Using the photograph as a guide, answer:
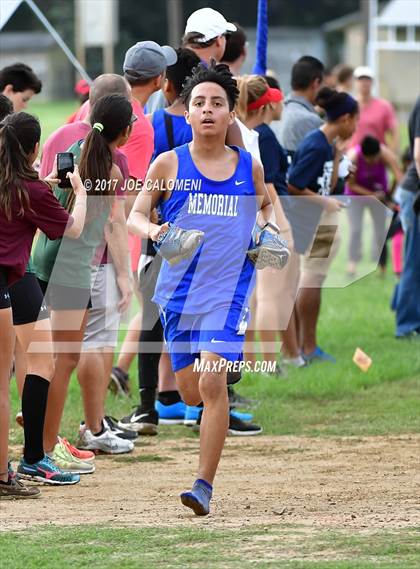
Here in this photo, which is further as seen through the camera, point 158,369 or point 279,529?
point 158,369

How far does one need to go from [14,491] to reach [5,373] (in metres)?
0.63

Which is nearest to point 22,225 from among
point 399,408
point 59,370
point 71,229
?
point 71,229

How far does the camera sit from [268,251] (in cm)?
668

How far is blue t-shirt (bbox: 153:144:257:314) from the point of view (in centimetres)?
672

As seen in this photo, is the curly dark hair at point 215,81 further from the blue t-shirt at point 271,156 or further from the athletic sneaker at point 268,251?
the blue t-shirt at point 271,156

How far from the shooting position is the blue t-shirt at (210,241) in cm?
672

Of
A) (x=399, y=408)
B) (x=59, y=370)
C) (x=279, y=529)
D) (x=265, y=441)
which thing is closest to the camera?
(x=279, y=529)

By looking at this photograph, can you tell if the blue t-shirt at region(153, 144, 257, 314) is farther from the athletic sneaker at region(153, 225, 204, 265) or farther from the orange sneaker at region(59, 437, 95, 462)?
the orange sneaker at region(59, 437, 95, 462)

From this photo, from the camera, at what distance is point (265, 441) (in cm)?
877

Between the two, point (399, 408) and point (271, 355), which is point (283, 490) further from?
point (271, 355)

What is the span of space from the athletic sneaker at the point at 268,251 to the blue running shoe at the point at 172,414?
2.85 meters

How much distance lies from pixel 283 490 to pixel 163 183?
5.87 ft

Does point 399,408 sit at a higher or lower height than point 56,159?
lower

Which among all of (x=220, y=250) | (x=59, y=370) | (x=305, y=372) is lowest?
(x=305, y=372)
